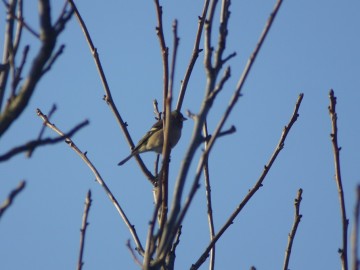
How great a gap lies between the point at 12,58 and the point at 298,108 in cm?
204

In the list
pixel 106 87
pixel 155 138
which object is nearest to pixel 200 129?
pixel 106 87

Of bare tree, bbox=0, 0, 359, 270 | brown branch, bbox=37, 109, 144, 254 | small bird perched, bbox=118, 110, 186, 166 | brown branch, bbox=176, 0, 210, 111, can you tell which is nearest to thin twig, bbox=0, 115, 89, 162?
bare tree, bbox=0, 0, 359, 270

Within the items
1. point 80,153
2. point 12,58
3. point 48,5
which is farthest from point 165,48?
point 48,5

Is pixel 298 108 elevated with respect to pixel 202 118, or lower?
elevated

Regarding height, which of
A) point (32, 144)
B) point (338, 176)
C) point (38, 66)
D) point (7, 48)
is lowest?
point (32, 144)

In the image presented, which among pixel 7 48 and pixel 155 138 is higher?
pixel 155 138

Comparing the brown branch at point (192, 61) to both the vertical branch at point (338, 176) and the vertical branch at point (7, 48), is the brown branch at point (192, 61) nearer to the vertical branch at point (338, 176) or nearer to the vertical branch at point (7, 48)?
the vertical branch at point (338, 176)

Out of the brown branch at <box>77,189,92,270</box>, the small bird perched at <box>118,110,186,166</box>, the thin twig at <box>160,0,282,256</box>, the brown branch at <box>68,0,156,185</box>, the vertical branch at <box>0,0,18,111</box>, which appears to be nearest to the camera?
the thin twig at <box>160,0,282,256</box>

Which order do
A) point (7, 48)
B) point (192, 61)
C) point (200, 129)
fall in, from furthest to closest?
Result: 1. point (192, 61)
2. point (7, 48)
3. point (200, 129)

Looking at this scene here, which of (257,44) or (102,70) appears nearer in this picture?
(257,44)

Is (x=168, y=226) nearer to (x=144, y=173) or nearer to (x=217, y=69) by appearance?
(x=217, y=69)

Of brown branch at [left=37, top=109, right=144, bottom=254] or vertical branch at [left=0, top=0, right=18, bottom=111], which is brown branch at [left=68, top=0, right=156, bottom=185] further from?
vertical branch at [left=0, top=0, right=18, bottom=111]

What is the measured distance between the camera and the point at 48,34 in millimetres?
1979

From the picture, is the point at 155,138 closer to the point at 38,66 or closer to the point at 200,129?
the point at 200,129
